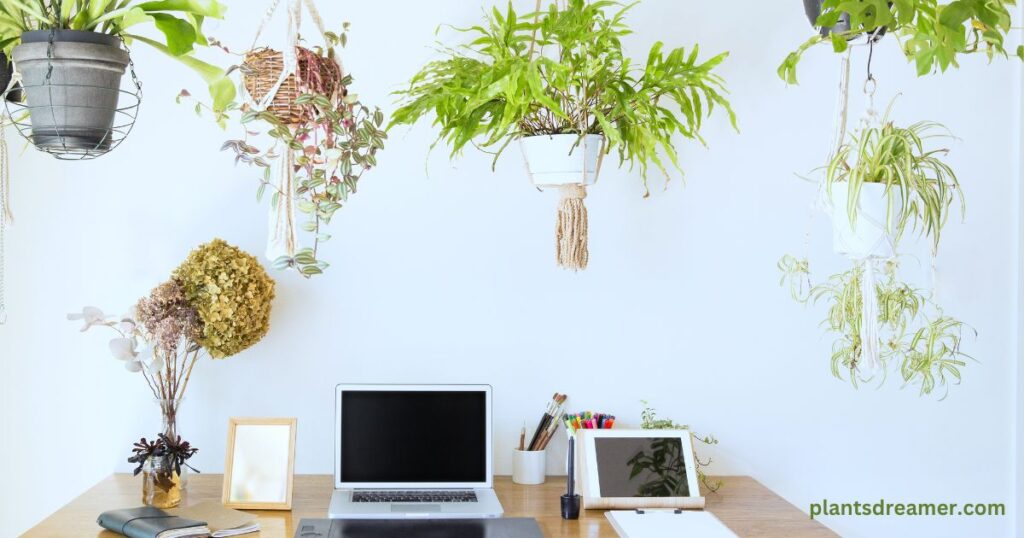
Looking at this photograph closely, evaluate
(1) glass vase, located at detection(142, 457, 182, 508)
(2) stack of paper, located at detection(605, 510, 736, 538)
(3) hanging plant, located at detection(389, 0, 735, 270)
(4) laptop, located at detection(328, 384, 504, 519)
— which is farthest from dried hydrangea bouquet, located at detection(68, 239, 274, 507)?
(2) stack of paper, located at detection(605, 510, 736, 538)

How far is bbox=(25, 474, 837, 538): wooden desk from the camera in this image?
1759 millimetres

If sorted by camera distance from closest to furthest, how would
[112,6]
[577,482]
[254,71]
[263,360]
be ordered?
1. [112,6]
2. [254,71]
3. [577,482]
4. [263,360]

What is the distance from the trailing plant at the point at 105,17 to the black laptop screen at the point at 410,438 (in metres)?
0.86

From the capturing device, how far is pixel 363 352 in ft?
7.11

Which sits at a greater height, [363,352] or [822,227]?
[822,227]

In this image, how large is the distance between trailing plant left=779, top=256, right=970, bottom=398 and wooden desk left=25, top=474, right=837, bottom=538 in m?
0.38

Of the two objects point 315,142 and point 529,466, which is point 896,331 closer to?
point 529,466

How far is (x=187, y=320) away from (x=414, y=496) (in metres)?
0.58

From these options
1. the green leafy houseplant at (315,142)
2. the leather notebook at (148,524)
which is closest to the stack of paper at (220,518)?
the leather notebook at (148,524)

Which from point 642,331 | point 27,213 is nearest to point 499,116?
point 642,331

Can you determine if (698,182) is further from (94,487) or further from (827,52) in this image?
(94,487)

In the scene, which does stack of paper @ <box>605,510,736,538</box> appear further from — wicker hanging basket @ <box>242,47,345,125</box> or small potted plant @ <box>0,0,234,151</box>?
small potted plant @ <box>0,0,234,151</box>

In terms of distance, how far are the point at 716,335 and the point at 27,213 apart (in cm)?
157

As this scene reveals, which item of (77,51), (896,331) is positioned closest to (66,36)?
(77,51)
